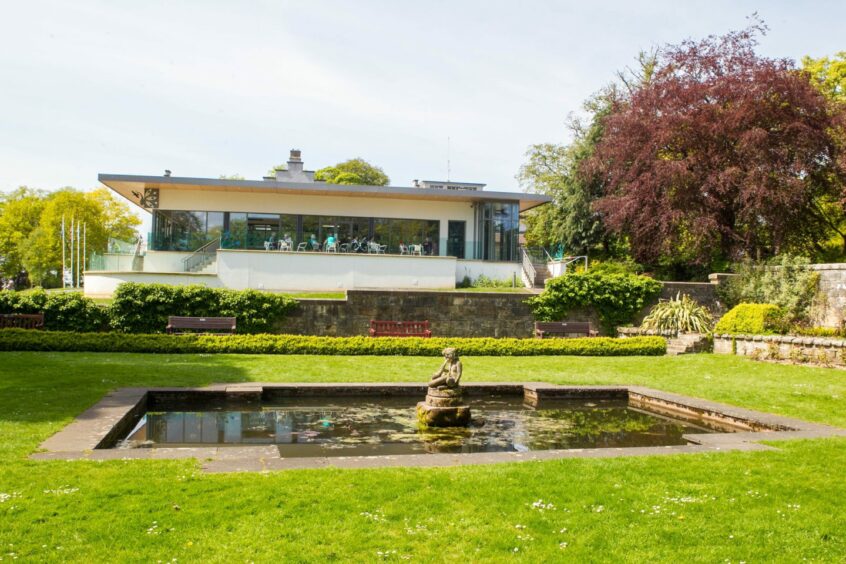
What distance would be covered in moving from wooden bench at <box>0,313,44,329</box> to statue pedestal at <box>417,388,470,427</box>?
43.9 ft

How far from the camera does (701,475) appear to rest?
21.0 feet

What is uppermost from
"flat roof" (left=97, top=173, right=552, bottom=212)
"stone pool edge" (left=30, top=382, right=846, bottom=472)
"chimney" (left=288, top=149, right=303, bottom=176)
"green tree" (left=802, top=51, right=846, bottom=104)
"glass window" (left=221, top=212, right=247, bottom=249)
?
"green tree" (left=802, top=51, right=846, bottom=104)

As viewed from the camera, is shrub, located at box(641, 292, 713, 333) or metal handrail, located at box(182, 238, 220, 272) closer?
shrub, located at box(641, 292, 713, 333)

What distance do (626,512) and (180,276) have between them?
2306 cm

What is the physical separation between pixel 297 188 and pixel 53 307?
1169cm

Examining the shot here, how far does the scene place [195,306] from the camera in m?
20.0

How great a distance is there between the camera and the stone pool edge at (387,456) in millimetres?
6633

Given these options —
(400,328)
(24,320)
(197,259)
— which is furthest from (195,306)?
(197,259)

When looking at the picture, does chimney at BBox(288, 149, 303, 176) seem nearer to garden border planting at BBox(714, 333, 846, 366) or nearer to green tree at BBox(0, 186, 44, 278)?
garden border planting at BBox(714, 333, 846, 366)

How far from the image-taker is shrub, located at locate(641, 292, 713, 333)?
20.8 meters

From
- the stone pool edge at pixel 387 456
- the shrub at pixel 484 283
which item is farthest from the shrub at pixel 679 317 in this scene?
the stone pool edge at pixel 387 456

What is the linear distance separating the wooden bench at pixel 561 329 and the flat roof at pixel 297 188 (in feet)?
32.2

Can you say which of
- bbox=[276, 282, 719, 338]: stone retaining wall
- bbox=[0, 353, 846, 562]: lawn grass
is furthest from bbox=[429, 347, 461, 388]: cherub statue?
bbox=[276, 282, 719, 338]: stone retaining wall

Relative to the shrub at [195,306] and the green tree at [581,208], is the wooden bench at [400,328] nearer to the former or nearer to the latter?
the shrub at [195,306]
